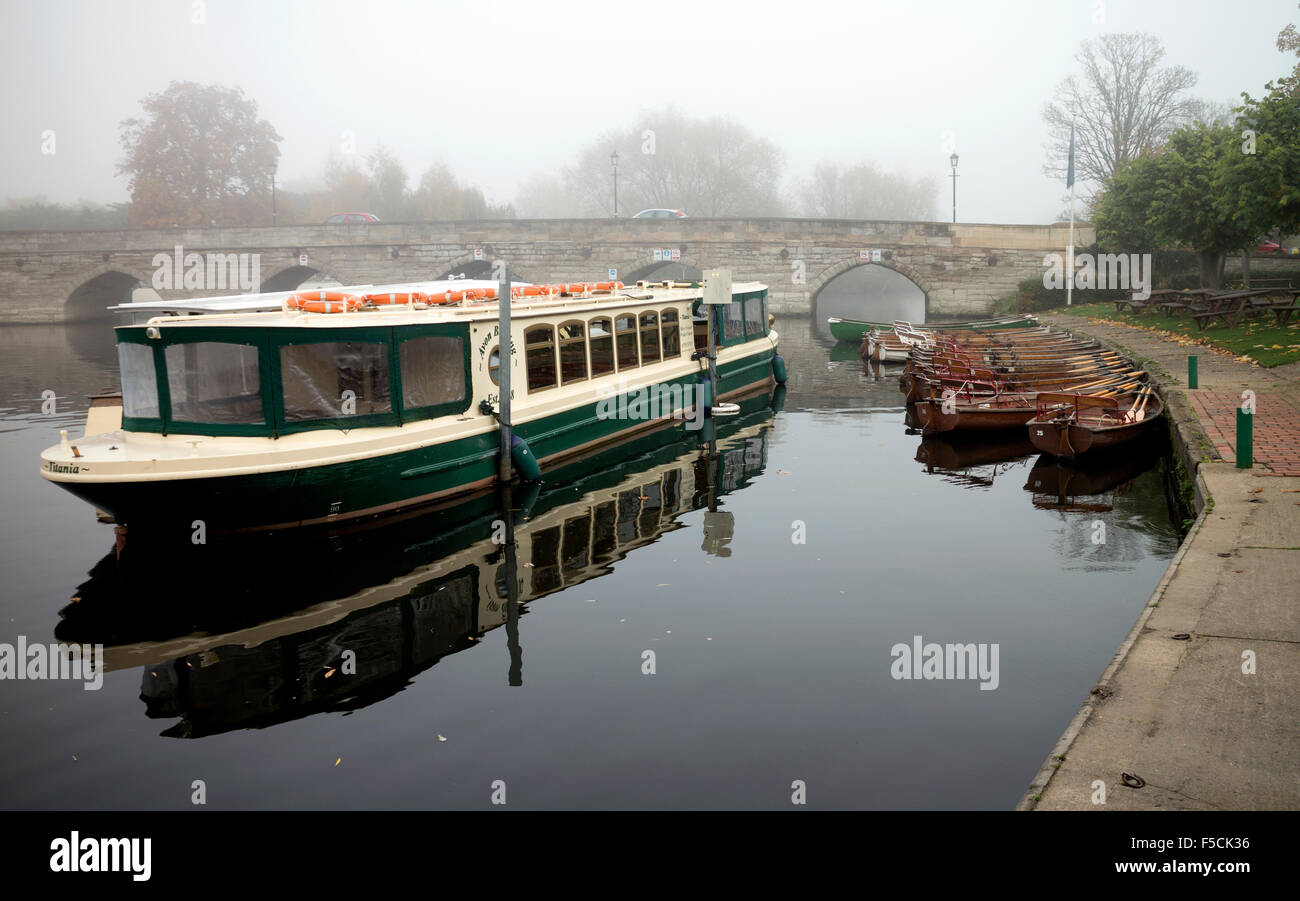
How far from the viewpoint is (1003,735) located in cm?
658

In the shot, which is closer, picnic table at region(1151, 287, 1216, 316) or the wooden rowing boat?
the wooden rowing boat

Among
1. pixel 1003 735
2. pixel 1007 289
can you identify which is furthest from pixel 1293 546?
pixel 1007 289

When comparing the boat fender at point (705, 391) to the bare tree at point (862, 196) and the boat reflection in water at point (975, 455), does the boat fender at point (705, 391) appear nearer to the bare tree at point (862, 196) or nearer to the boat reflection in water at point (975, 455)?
the boat reflection in water at point (975, 455)

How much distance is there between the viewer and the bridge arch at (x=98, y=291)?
51938 mm

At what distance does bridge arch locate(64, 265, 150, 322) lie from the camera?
5194 centimetres

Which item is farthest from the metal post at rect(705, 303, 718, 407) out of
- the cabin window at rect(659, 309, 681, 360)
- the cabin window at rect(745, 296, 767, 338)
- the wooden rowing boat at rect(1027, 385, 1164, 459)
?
the wooden rowing boat at rect(1027, 385, 1164, 459)

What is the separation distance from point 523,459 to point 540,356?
201 centimetres

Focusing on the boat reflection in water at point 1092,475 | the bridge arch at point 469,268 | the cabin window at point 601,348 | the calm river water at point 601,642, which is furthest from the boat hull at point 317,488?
the bridge arch at point 469,268

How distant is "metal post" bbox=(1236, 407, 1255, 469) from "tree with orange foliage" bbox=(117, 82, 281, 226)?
6866 cm

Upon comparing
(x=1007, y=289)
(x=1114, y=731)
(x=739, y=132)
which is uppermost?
(x=739, y=132)

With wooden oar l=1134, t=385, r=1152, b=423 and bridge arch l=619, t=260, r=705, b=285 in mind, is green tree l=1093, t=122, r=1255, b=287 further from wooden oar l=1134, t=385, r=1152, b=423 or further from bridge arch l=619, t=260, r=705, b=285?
bridge arch l=619, t=260, r=705, b=285

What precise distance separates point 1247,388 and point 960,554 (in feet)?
31.4

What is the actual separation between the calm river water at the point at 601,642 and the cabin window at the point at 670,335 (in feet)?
15.6

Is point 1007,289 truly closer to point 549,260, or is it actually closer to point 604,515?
point 549,260
